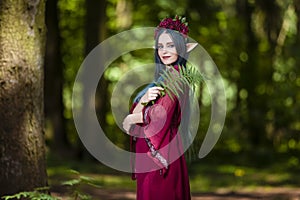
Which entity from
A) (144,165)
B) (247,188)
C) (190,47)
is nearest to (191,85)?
(190,47)

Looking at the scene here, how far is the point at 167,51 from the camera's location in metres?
6.43

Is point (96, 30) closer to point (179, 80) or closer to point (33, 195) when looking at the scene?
point (33, 195)

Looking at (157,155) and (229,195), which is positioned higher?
(157,155)

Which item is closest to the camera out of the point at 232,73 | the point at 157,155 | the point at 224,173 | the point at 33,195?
the point at 157,155

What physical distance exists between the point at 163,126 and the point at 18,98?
6.89 feet

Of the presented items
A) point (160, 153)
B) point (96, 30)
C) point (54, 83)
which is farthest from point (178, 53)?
point (54, 83)

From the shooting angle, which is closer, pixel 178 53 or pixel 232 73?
pixel 178 53

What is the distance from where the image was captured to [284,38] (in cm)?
2330

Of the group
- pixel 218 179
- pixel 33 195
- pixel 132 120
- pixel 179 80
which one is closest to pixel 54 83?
pixel 218 179

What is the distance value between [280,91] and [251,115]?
1742 mm


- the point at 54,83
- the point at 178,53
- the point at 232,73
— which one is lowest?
the point at 178,53

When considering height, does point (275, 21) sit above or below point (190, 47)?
above

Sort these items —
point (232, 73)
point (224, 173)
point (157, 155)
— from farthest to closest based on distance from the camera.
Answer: point (232, 73) → point (224, 173) → point (157, 155)

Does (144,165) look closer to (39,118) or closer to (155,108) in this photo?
(155,108)
